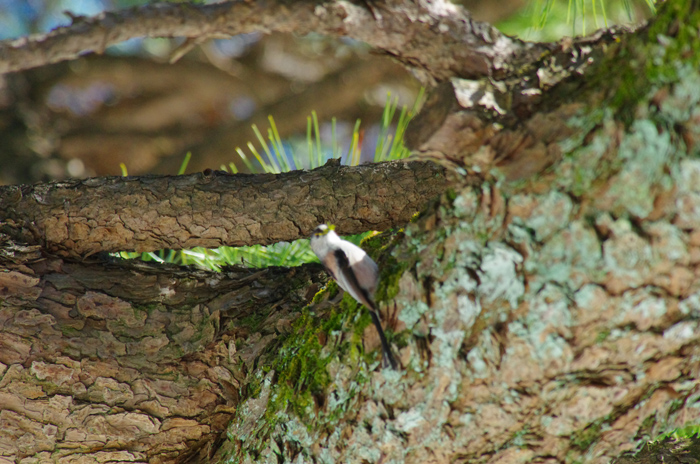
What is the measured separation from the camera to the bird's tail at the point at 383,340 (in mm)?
982

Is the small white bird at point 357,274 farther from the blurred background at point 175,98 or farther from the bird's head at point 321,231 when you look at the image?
the blurred background at point 175,98

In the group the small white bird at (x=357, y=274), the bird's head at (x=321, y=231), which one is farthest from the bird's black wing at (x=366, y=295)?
the bird's head at (x=321, y=231)

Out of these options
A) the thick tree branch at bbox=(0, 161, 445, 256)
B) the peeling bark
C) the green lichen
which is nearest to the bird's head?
the thick tree branch at bbox=(0, 161, 445, 256)

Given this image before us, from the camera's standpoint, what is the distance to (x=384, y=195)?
1389mm

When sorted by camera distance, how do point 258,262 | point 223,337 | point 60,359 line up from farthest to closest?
point 258,262 < point 223,337 < point 60,359

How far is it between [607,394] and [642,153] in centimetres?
40

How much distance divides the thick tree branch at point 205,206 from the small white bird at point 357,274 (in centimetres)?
21

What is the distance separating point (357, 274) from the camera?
1.08 meters

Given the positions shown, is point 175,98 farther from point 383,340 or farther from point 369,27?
point 383,340

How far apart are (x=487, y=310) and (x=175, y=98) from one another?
4.50m

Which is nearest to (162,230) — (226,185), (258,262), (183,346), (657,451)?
(226,185)

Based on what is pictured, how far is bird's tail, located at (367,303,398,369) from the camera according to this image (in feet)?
3.22

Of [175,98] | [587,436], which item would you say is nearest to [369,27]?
[587,436]

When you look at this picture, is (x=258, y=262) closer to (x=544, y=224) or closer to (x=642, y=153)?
(x=544, y=224)
